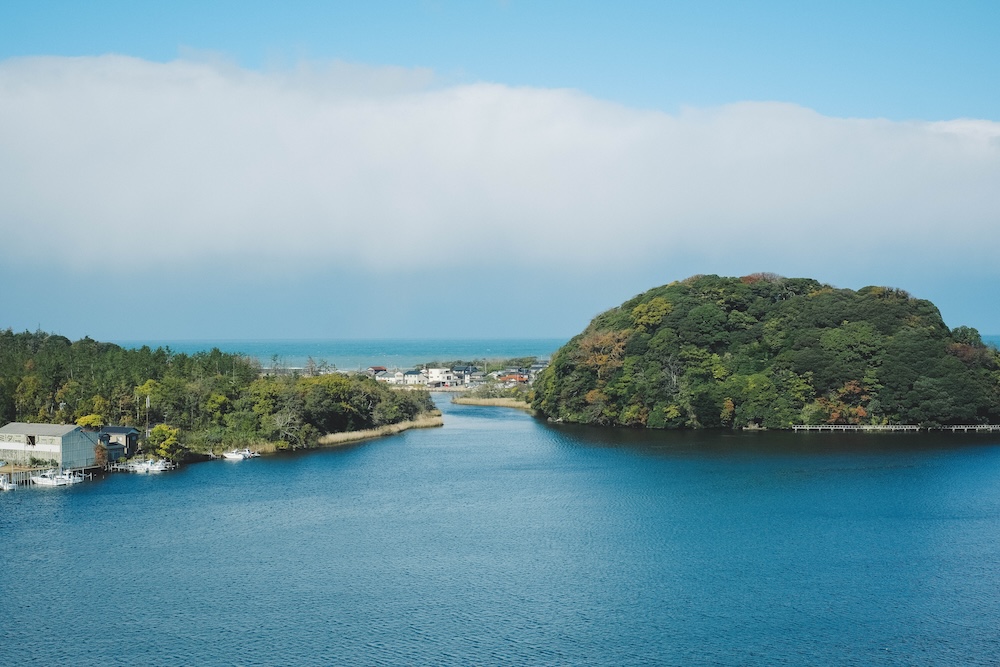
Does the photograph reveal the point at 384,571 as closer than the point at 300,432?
Yes

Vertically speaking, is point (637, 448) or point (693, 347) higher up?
point (693, 347)

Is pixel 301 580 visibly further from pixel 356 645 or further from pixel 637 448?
→ pixel 637 448

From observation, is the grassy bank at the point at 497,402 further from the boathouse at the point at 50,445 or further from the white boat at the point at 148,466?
the boathouse at the point at 50,445

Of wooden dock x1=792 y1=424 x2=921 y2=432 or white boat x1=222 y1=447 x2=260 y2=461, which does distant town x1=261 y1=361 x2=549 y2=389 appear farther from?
white boat x1=222 y1=447 x2=260 y2=461

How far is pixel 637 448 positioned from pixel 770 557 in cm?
2513

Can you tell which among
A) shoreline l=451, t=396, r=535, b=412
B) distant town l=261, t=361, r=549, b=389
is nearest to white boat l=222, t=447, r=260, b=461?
shoreline l=451, t=396, r=535, b=412

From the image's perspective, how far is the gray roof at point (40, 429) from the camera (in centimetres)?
4422

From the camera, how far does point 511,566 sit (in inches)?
1117

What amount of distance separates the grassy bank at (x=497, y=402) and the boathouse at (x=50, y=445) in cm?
4939

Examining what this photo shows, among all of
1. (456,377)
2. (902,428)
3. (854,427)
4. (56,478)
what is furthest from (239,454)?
(456,377)

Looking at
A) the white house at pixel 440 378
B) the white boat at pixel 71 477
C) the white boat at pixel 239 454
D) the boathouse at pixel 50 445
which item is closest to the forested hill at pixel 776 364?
the white boat at pixel 239 454

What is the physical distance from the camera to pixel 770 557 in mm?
29406

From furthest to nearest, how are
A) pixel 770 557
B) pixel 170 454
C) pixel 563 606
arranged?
1. pixel 170 454
2. pixel 770 557
3. pixel 563 606

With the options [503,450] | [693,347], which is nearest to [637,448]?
[503,450]
